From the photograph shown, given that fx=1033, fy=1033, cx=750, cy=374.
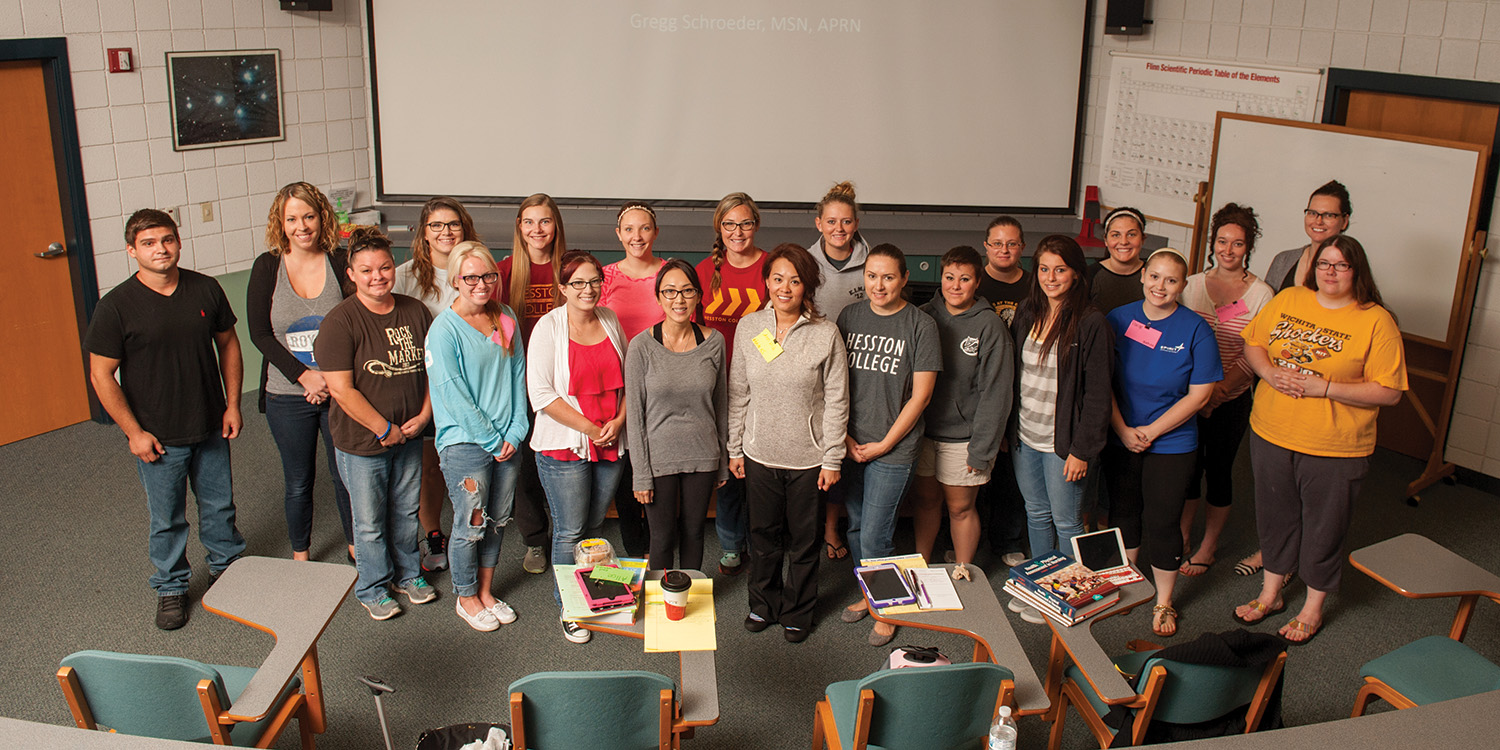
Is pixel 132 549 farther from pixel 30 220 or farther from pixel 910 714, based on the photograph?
pixel 910 714

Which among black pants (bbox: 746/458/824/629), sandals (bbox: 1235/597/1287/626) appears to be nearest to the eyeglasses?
black pants (bbox: 746/458/824/629)

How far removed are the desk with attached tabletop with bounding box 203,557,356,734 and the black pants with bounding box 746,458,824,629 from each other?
1318 millimetres

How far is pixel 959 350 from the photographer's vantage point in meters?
3.48

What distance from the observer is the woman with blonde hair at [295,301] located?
11.8 ft

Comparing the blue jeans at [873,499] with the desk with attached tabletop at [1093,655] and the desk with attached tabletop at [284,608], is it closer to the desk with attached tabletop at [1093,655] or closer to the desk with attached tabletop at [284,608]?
the desk with attached tabletop at [1093,655]

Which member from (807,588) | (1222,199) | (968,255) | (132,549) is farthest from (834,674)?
(1222,199)

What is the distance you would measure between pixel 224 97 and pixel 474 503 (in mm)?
3245

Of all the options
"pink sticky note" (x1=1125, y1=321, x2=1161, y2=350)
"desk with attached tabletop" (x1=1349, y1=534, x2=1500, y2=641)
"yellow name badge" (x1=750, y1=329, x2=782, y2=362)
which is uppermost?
"pink sticky note" (x1=1125, y1=321, x2=1161, y2=350)

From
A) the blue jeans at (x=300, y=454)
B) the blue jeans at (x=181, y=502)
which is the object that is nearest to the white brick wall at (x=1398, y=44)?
the blue jeans at (x=300, y=454)

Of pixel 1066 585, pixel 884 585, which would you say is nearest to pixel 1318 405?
pixel 1066 585

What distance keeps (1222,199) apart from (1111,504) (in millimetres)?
2520

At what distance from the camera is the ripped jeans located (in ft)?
11.2

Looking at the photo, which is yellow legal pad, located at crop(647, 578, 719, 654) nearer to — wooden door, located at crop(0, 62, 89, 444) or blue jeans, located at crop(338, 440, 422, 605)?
blue jeans, located at crop(338, 440, 422, 605)

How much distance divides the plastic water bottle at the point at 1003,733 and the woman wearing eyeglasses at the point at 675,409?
1.36 meters
